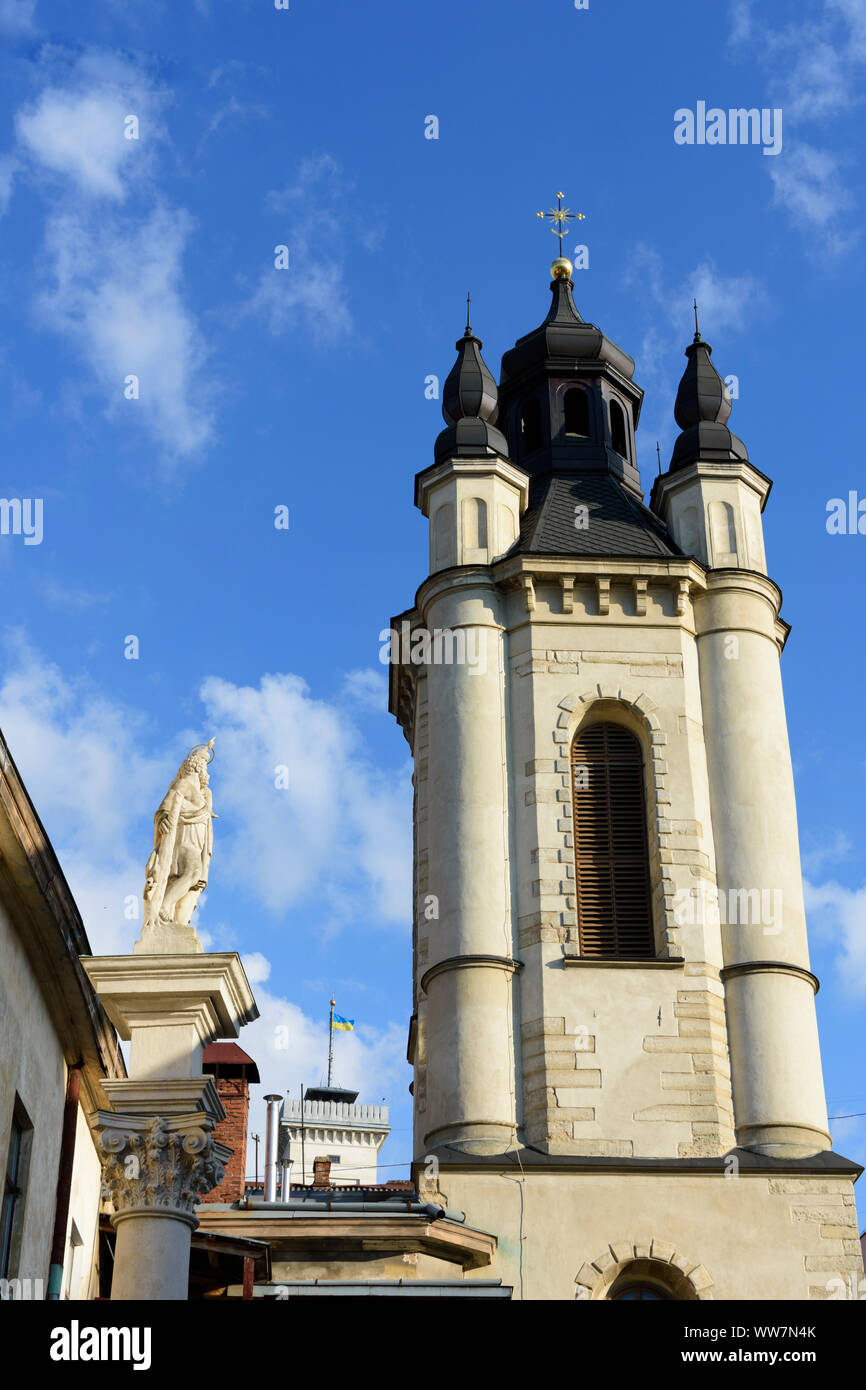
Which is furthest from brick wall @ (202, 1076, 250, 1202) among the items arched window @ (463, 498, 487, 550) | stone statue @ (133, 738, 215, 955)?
stone statue @ (133, 738, 215, 955)

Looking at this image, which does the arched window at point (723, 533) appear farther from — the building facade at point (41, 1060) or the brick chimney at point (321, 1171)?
the brick chimney at point (321, 1171)

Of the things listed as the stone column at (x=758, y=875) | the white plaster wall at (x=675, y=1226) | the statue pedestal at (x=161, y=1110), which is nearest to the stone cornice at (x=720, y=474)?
the stone column at (x=758, y=875)

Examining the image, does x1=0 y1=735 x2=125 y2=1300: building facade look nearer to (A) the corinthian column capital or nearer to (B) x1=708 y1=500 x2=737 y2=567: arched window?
(A) the corinthian column capital

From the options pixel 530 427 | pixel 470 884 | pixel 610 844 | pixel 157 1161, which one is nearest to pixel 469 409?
pixel 530 427

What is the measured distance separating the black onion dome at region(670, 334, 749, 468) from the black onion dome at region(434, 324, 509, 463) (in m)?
3.31

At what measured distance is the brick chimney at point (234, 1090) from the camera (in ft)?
126

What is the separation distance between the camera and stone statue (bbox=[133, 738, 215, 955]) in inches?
776

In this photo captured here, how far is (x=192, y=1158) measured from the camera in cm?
1872

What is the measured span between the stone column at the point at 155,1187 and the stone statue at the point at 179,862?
176 centimetres

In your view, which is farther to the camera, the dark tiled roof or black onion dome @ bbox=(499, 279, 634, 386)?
black onion dome @ bbox=(499, 279, 634, 386)

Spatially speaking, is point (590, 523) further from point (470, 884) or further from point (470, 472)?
point (470, 884)
